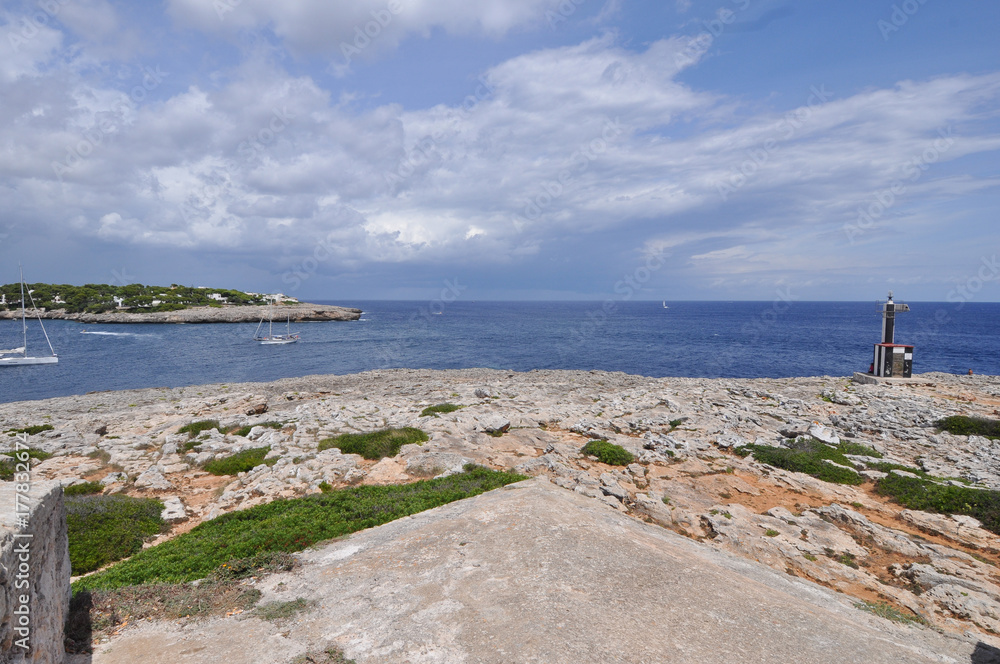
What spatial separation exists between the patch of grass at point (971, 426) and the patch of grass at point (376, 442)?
25.5 meters

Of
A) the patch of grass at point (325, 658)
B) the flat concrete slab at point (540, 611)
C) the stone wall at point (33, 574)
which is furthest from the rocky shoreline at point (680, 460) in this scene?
the patch of grass at point (325, 658)

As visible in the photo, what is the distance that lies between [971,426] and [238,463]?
3342cm

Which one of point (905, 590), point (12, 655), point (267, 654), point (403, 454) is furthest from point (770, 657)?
point (403, 454)

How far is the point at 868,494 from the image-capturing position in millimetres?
16984

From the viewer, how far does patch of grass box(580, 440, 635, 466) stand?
19531 millimetres

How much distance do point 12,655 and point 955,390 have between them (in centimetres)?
4762

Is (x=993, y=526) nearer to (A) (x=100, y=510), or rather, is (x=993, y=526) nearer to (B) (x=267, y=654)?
(B) (x=267, y=654)

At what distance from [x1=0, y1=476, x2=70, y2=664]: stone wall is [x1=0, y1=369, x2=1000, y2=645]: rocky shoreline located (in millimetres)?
7200

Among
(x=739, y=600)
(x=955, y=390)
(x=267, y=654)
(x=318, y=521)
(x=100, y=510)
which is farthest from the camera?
(x=955, y=390)

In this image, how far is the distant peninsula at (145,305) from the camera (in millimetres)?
128513

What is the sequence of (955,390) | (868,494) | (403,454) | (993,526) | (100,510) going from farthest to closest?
(955,390), (403,454), (868,494), (993,526), (100,510)

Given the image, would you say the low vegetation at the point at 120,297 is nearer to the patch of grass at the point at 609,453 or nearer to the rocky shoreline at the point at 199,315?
the rocky shoreline at the point at 199,315

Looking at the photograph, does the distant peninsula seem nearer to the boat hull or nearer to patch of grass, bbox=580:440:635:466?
the boat hull

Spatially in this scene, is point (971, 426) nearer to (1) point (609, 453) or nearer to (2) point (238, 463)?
(1) point (609, 453)
